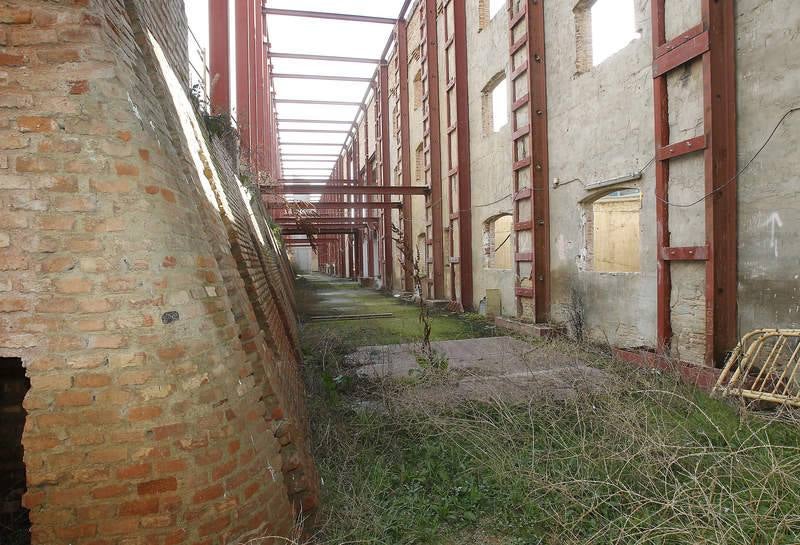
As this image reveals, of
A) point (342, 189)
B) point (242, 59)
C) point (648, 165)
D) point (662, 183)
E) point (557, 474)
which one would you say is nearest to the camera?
point (557, 474)

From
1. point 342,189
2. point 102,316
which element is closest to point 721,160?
point 102,316

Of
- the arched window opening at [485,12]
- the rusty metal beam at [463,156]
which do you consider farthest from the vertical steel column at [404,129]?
the arched window opening at [485,12]

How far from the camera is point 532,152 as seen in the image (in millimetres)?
8047

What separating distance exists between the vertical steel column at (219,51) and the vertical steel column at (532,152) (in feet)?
17.0

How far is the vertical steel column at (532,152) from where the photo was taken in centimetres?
799

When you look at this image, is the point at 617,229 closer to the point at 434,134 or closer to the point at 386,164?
the point at 434,134

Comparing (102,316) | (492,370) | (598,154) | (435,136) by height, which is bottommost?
(492,370)

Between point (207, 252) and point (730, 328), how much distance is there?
5.05m

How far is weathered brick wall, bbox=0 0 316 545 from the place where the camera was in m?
1.75

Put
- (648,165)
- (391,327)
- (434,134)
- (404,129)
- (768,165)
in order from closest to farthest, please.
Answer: (768,165)
(648,165)
(391,327)
(434,134)
(404,129)

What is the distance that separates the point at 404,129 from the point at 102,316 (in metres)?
15.6

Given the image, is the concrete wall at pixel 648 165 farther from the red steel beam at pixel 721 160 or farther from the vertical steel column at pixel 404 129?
the vertical steel column at pixel 404 129

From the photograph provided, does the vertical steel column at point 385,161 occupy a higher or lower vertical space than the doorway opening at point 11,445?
higher

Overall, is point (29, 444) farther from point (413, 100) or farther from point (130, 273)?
point (413, 100)
